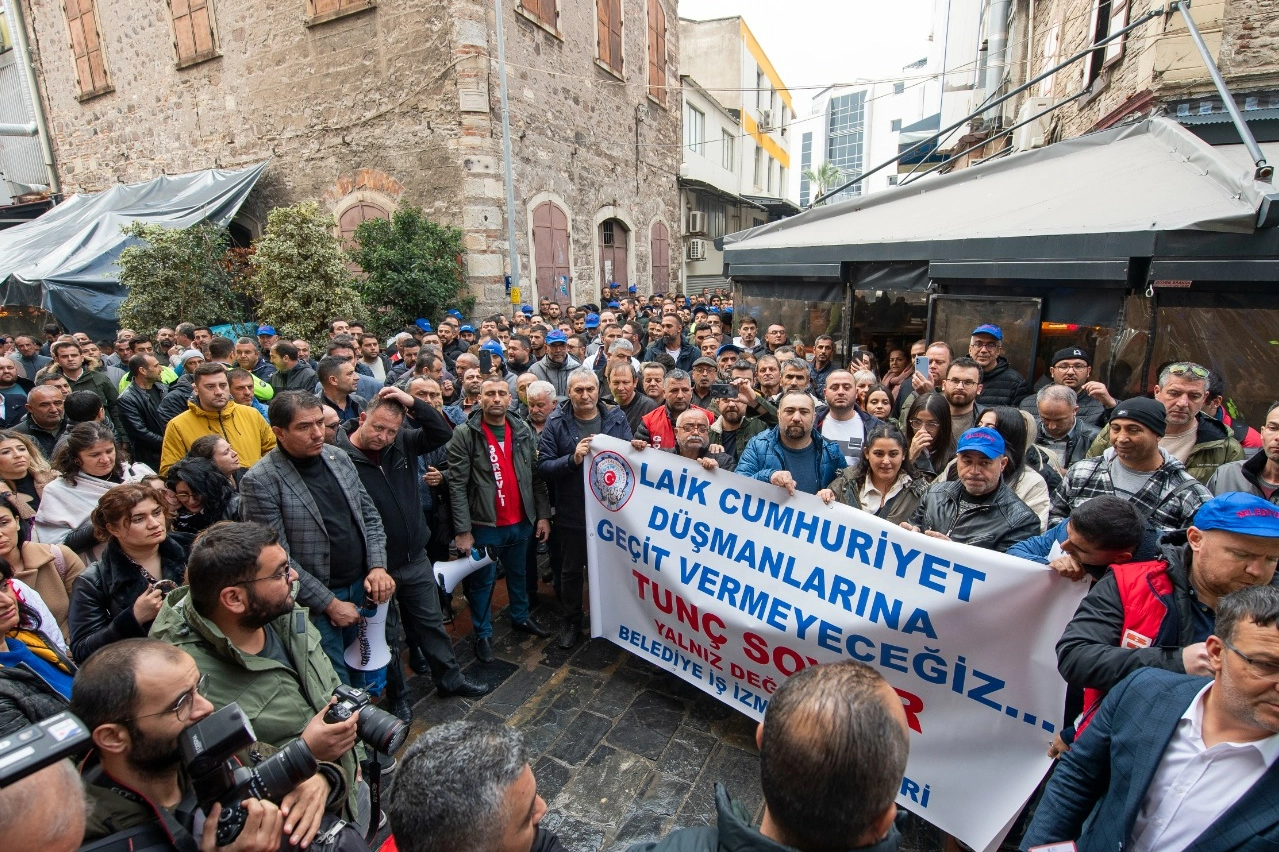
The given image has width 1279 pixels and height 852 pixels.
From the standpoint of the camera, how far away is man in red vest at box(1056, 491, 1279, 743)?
1.83 meters

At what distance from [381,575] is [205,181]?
14.9m

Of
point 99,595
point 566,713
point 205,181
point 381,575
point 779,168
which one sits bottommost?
point 566,713

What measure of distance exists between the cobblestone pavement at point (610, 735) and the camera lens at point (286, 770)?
1.50 meters

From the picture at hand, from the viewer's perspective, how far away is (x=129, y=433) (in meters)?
5.89

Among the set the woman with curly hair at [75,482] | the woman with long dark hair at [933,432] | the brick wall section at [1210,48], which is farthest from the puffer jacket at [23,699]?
the brick wall section at [1210,48]

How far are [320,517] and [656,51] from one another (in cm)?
→ 1839

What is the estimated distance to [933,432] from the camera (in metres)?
3.91

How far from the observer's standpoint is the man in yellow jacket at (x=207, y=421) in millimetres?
4418

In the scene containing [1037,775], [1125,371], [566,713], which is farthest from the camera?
[1125,371]

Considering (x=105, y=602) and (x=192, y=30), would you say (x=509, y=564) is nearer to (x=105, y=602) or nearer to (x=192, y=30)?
(x=105, y=602)

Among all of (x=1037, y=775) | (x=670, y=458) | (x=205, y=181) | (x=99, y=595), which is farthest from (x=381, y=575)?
(x=205, y=181)

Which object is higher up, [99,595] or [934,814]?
[99,595]

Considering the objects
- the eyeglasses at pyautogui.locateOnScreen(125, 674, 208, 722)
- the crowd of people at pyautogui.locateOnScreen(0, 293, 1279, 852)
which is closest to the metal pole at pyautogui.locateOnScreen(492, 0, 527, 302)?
the crowd of people at pyautogui.locateOnScreen(0, 293, 1279, 852)

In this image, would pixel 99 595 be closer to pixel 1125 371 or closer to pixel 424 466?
pixel 424 466
